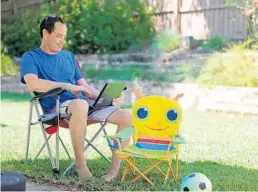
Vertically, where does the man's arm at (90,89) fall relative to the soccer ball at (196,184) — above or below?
above

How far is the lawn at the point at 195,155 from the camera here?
15.4ft

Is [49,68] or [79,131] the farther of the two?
[49,68]

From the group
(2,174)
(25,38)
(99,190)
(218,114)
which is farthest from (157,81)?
(2,174)

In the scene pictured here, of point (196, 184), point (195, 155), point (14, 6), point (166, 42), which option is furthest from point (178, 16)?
point (196, 184)

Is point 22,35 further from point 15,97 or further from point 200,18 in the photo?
point 200,18

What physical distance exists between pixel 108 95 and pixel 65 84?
0.42 meters

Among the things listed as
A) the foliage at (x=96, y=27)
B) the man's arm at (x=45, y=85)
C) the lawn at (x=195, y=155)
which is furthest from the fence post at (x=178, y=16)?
the man's arm at (x=45, y=85)

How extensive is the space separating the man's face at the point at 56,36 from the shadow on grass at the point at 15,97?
7284 mm

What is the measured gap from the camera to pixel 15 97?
13.1 meters

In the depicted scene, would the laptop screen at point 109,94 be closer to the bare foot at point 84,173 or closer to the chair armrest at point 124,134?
the chair armrest at point 124,134

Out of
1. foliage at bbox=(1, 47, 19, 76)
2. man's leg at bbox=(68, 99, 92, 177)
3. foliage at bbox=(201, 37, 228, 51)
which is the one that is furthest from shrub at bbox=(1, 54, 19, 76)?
man's leg at bbox=(68, 99, 92, 177)

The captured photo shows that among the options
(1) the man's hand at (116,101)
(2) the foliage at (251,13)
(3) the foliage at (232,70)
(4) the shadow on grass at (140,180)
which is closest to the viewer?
(4) the shadow on grass at (140,180)

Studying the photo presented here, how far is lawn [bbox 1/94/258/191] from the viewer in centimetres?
470

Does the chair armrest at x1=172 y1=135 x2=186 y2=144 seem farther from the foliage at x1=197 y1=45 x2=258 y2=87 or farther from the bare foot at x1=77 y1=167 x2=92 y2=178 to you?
the foliage at x1=197 y1=45 x2=258 y2=87
